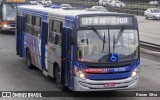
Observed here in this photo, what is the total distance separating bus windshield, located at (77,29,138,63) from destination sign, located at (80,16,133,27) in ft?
0.66

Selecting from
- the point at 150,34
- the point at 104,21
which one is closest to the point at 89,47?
the point at 104,21

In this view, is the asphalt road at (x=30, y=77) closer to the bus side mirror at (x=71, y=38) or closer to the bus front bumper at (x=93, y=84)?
the bus front bumper at (x=93, y=84)

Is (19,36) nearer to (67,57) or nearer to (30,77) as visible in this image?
(30,77)

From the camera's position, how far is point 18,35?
18609 mm

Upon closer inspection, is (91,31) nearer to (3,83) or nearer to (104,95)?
(104,95)

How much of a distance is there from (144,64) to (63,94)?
7335 millimetres

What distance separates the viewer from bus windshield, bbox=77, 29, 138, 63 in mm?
11320

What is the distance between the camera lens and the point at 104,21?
11555 millimetres

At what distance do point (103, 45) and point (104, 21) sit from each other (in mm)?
698

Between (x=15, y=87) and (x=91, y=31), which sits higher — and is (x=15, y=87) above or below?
below

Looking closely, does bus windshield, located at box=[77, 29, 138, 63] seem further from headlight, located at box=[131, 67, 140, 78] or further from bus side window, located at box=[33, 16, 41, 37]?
bus side window, located at box=[33, 16, 41, 37]

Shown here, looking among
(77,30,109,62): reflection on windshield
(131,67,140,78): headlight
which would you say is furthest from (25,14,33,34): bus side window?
(131,67,140,78): headlight

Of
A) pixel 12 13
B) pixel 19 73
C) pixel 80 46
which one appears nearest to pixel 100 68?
pixel 80 46

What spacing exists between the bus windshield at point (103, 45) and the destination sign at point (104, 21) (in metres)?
0.20
